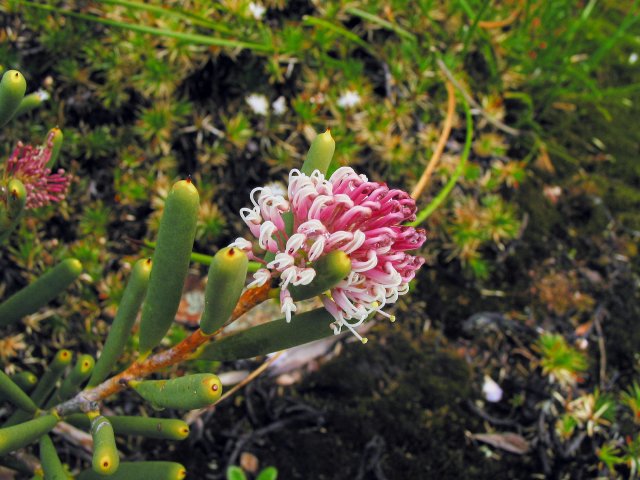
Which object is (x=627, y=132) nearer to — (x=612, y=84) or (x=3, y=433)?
(x=612, y=84)

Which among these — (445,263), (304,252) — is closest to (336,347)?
(445,263)

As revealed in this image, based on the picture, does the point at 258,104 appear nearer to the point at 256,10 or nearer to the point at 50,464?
the point at 256,10

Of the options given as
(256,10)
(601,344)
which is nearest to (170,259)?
(256,10)

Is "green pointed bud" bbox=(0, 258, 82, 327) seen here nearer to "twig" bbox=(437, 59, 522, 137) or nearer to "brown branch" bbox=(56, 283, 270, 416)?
"brown branch" bbox=(56, 283, 270, 416)

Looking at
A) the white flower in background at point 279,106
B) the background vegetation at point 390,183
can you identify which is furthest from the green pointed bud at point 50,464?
the white flower in background at point 279,106

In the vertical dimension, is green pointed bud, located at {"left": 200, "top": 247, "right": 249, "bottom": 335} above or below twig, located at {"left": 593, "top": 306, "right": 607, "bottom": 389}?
above

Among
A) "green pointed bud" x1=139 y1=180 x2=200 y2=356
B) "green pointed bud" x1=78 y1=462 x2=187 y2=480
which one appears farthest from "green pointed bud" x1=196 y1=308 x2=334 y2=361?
"green pointed bud" x1=78 y1=462 x2=187 y2=480

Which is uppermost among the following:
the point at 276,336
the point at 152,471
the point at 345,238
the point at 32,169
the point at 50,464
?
the point at 345,238

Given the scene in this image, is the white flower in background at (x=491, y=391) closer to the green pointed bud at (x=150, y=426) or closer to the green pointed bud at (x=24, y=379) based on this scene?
the green pointed bud at (x=150, y=426)
